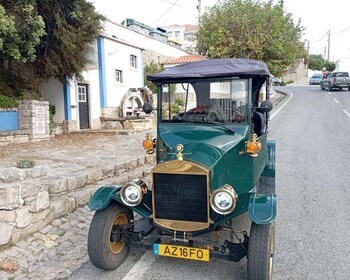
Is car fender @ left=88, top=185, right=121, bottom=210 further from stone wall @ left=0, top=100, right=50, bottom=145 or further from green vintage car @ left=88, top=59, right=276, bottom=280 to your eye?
stone wall @ left=0, top=100, right=50, bottom=145

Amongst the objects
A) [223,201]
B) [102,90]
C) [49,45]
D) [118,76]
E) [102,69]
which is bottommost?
[223,201]

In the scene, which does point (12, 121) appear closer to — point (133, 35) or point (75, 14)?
point (75, 14)

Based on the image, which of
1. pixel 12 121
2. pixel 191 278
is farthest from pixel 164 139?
pixel 12 121

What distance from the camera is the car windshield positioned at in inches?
170

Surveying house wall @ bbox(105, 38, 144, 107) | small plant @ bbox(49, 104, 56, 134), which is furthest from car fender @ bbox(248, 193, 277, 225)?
house wall @ bbox(105, 38, 144, 107)

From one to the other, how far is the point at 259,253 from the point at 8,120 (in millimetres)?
10324

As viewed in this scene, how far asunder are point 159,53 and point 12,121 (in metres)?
19.9

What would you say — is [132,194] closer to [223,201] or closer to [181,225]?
[181,225]

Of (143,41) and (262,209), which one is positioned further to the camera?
(143,41)

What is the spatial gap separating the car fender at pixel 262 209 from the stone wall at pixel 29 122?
976 cm

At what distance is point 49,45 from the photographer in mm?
12289

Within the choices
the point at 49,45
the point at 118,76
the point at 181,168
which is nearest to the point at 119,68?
the point at 118,76

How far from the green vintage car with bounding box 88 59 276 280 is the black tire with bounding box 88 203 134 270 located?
0.01 meters

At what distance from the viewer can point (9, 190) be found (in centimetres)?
416
